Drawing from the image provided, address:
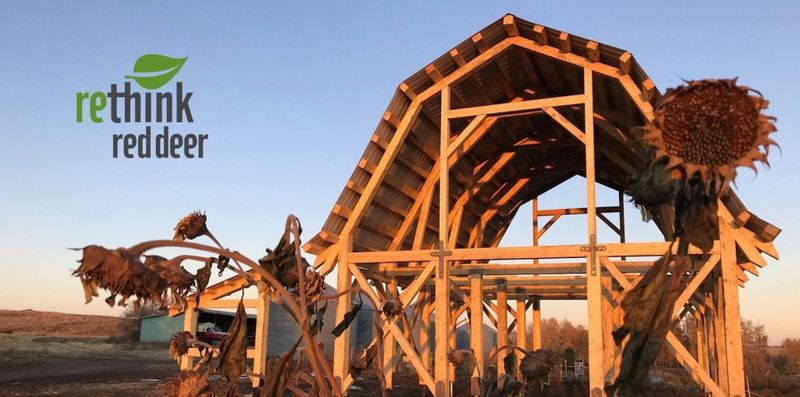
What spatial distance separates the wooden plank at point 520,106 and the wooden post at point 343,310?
11.1 feet

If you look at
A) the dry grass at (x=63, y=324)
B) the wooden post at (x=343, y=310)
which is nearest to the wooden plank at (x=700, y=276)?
the wooden post at (x=343, y=310)

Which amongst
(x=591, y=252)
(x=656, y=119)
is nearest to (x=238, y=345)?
(x=656, y=119)

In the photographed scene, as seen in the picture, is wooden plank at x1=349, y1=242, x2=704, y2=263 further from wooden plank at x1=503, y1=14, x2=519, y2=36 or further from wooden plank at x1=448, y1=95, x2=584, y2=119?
wooden plank at x1=503, y1=14, x2=519, y2=36

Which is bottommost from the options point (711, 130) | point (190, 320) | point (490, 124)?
point (190, 320)

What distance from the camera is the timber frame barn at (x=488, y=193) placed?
34.0 feet

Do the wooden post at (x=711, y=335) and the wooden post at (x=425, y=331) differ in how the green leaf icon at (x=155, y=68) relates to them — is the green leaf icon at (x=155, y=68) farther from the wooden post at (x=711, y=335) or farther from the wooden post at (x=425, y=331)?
the wooden post at (x=711, y=335)

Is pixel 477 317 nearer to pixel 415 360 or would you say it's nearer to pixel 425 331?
pixel 425 331

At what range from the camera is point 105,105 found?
15781 mm

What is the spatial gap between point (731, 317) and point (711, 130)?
980 cm

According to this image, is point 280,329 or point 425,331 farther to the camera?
point 280,329

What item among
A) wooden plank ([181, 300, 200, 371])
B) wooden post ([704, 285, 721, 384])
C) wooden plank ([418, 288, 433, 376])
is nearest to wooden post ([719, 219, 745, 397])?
wooden post ([704, 285, 721, 384])

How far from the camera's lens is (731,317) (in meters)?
10.2

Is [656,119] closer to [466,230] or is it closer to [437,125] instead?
[437,125]

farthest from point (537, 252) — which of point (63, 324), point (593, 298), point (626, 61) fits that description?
point (63, 324)
